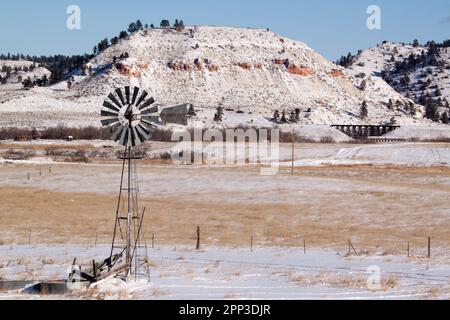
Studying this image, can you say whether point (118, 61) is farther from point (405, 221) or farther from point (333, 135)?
point (405, 221)

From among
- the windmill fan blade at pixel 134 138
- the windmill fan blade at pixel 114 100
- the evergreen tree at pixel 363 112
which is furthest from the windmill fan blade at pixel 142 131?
the evergreen tree at pixel 363 112

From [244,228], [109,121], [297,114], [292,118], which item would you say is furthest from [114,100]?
[297,114]

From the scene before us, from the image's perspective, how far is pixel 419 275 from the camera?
61.8ft

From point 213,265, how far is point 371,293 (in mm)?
5899

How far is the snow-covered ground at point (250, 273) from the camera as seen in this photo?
1550 cm

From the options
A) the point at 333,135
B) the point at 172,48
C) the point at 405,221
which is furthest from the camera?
the point at 172,48

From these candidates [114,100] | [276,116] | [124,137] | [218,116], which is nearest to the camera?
[114,100]

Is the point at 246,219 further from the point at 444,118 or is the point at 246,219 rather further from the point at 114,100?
the point at 444,118

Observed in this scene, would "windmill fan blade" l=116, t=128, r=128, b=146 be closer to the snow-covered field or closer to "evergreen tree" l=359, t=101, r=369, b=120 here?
the snow-covered field

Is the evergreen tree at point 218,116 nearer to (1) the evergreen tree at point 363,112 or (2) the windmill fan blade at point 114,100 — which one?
(1) the evergreen tree at point 363,112

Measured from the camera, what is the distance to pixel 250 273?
1878 cm

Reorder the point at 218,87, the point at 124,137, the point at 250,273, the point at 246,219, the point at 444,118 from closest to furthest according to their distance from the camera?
the point at 124,137
the point at 250,273
the point at 246,219
the point at 218,87
the point at 444,118

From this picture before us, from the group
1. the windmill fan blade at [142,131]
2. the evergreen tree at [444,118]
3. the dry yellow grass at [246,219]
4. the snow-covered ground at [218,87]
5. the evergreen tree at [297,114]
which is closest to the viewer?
the windmill fan blade at [142,131]
